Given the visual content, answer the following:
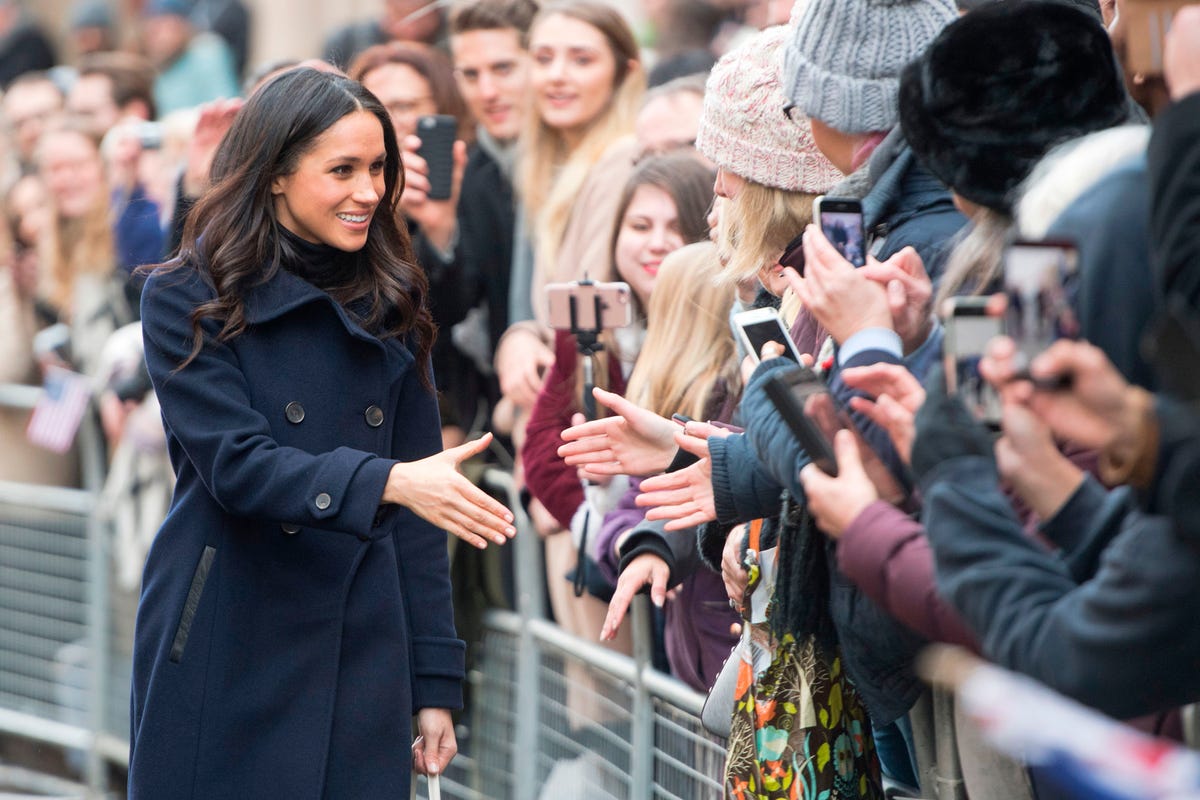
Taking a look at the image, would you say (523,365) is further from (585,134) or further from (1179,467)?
(1179,467)

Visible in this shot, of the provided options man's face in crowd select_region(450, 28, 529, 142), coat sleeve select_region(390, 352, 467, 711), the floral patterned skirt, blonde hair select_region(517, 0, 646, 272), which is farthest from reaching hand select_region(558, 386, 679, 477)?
man's face in crowd select_region(450, 28, 529, 142)

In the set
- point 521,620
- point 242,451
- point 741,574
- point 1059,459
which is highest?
point 1059,459

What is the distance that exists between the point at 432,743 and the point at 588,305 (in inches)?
41.8

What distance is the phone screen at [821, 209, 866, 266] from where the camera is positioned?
309cm

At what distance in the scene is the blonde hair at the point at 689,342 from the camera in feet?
13.7

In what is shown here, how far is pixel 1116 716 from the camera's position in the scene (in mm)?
2145

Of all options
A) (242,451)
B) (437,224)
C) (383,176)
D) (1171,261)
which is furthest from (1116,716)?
(437,224)

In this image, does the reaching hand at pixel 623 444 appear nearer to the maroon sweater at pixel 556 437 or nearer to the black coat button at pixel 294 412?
the black coat button at pixel 294 412

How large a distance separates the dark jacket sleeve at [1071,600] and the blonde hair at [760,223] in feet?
4.81

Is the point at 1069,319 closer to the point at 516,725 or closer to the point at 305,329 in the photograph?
the point at 305,329

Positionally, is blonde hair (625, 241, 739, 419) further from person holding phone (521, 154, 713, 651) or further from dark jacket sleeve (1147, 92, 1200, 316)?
dark jacket sleeve (1147, 92, 1200, 316)

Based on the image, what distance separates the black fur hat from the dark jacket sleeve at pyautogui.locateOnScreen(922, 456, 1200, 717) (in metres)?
0.67

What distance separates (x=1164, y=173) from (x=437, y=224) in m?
3.92

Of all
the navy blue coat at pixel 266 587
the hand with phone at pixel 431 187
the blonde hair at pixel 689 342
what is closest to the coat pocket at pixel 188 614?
the navy blue coat at pixel 266 587
